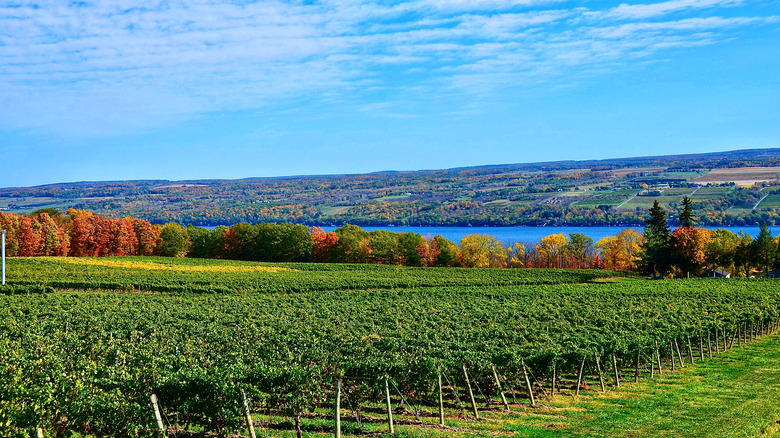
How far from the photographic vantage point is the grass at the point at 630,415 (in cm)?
1539

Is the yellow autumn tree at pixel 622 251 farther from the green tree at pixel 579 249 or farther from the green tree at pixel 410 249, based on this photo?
the green tree at pixel 410 249

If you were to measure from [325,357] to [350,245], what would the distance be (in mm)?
81170

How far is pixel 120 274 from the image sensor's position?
208ft

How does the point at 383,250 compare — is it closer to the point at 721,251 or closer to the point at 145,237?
the point at 145,237

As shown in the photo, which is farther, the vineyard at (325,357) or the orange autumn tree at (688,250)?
the orange autumn tree at (688,250)

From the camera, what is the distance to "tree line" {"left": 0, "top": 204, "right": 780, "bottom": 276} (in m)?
83.1

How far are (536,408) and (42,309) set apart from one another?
29821 millimetres

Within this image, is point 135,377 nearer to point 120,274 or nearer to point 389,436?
point 389,436

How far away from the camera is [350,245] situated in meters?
99.6

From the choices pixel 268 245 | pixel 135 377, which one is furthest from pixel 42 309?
pixel 268 245

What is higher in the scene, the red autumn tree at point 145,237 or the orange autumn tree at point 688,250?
the red autumn tree at point 145,237

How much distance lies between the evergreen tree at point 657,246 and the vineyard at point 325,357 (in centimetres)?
3375

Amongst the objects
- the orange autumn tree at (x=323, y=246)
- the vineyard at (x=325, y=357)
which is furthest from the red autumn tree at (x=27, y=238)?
the vineyard at (x=325, y=357)

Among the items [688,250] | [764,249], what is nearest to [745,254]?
[764,249]
